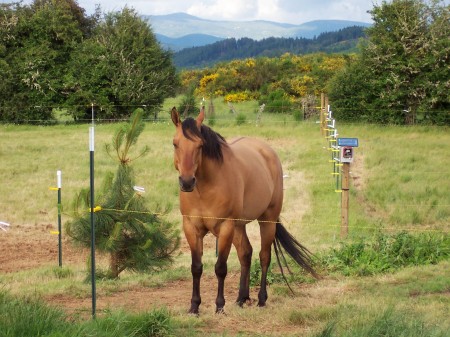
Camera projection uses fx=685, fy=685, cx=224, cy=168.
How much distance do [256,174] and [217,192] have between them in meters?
0.93

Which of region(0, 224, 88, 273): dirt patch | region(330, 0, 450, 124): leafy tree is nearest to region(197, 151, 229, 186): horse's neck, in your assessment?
region(0, 224, 88, 273): dirt patch

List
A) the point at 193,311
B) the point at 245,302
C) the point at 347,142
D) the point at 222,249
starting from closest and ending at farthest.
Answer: the point at 193,311, the point at 222,249, the point at 245,302, the point at 347,142

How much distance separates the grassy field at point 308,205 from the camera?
6.03 m

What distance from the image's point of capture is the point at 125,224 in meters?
8.47

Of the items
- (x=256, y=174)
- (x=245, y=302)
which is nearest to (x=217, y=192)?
(x=256, y=174)

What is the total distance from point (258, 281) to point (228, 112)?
24438mm

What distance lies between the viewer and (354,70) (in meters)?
28.1

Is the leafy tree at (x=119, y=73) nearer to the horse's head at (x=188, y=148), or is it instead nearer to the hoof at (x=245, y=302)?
the hoof at (x=245, y=302)

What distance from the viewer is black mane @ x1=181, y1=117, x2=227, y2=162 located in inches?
257

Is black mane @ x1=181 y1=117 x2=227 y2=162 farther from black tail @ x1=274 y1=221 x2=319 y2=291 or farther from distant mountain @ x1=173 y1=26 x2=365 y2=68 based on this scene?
distant mountain @ x1=173 y1=26 x2=365 y2=68

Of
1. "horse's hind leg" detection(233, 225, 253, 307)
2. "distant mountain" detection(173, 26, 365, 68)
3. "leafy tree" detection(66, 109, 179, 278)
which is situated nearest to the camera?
"horse's hind leg" detection(233, 225, 253, 307)

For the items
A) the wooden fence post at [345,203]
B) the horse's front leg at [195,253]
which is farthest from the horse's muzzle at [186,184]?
the wooden fence post at [345,203]

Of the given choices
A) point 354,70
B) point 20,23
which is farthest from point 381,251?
point 20,23

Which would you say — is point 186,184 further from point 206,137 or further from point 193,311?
point 193,311
